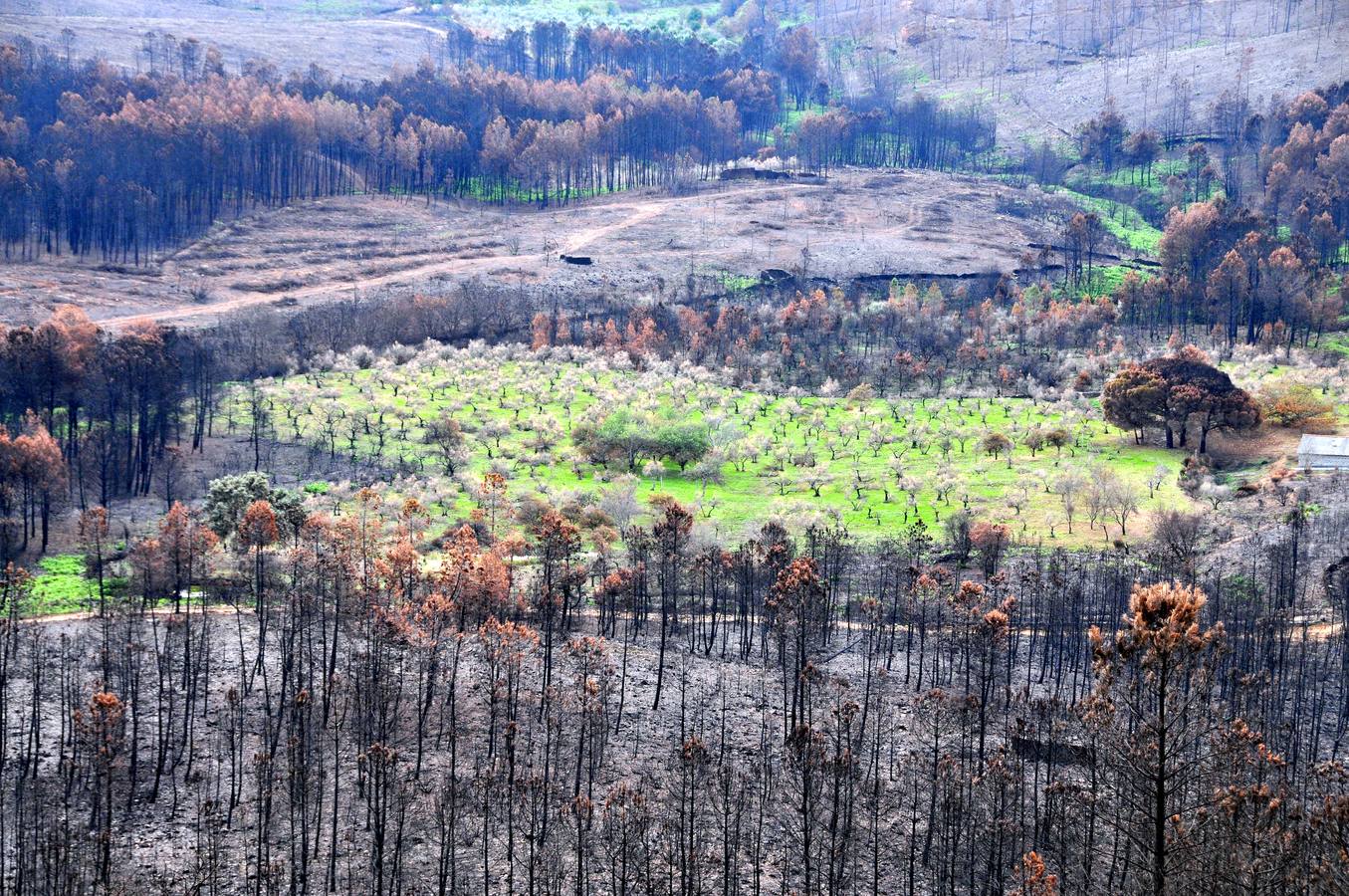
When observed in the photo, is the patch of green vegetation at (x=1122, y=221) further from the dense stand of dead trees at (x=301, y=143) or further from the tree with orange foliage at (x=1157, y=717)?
the tree with orange foliage at (x=1157, y=717)

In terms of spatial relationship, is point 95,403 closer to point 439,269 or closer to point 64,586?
point 64,586

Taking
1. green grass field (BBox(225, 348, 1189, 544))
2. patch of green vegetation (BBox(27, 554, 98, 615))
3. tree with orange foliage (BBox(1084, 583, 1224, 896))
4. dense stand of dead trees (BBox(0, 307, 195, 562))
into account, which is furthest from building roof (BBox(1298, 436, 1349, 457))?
dense stand of dead trees (BBox(0, 307, 195, 562))

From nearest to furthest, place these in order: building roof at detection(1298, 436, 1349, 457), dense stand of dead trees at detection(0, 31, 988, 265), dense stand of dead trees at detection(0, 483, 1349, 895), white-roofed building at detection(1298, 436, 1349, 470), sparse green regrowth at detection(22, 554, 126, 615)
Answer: dense stand of dead trees at detection(0, 483, 1349, 895), sparse green regrowth at detection(22, 554, 126, 615), white-roofed building at detection(1298, 436, 1349, 470), building roof at detection(1298, 436, 1349, 457), dense stand of dead trees at detection(0, 31, 988, 265)

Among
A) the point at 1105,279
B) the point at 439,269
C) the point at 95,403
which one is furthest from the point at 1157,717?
the point at 1105,279

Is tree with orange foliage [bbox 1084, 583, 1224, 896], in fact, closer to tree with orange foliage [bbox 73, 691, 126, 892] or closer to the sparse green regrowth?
tree with orange foliage [bbox 73, 691, 126, 892]

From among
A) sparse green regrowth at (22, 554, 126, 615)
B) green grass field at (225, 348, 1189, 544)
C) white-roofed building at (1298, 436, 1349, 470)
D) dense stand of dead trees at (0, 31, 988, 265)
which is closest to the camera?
sparse green regrowth at (22, 554, 126, 615)
